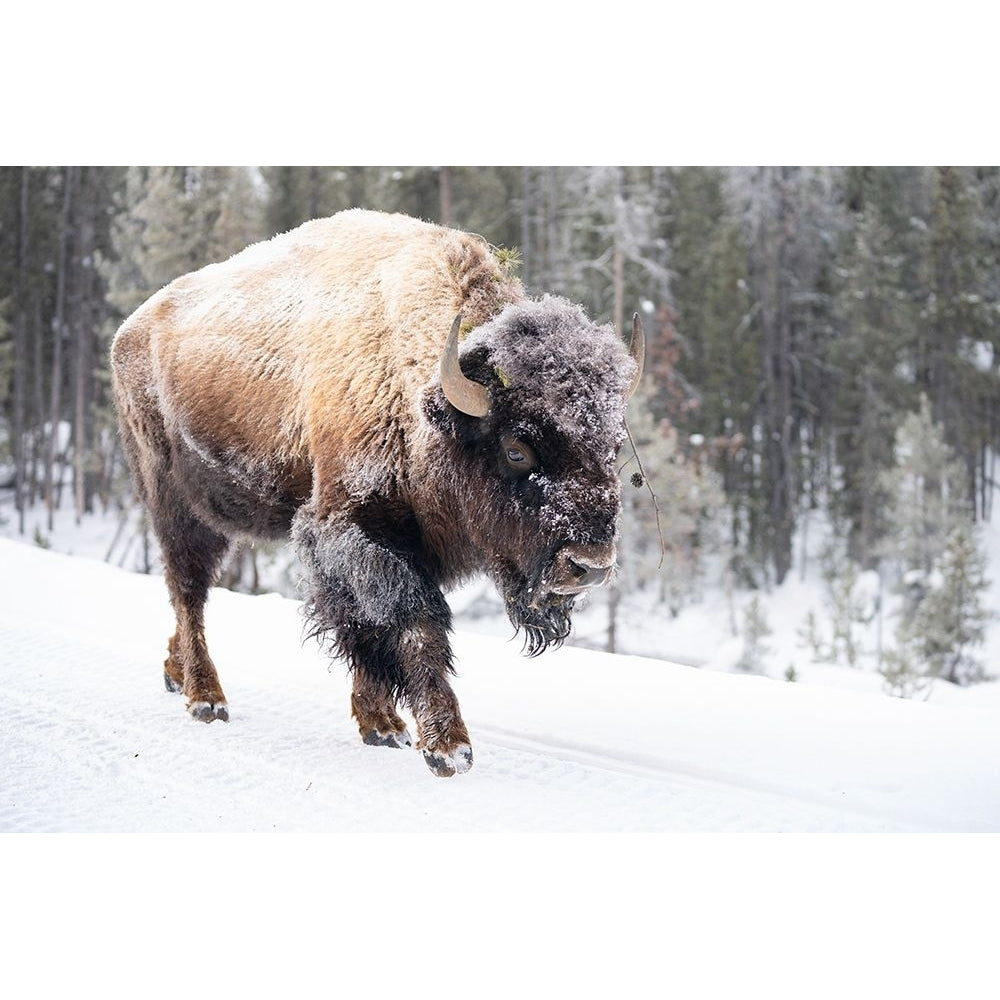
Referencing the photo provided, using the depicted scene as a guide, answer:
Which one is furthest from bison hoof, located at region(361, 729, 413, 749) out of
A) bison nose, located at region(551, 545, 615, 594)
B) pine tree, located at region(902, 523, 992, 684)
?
pine tree, located at region(902, 523, 992, 684)

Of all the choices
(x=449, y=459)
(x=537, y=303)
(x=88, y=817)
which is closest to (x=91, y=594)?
(x=88, y=817)

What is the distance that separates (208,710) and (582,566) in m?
2.09

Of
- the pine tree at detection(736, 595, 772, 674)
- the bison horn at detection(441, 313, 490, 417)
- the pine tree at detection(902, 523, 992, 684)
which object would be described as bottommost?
the pine tree at detection(736, 595, 772, 674)

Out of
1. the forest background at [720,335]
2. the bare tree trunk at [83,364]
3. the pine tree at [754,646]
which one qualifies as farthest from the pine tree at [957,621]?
the bare tree trunk at [83,364]

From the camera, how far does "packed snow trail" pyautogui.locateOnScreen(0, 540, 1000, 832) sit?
3.66m

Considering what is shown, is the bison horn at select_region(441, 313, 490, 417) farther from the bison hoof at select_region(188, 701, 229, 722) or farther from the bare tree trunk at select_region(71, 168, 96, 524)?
the bare tree trunk at select_region(71, 168, 96, 524)

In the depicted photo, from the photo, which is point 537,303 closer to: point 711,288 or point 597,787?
point 597,787

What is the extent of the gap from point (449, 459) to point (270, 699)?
5.35ft

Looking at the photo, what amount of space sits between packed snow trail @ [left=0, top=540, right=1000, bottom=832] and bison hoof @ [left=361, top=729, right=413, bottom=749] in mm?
66

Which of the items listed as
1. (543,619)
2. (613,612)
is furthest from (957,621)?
(543,619)

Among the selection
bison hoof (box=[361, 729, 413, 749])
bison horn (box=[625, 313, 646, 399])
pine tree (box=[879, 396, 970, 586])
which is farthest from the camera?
pine tree (box=[879, 396, 970, 586])

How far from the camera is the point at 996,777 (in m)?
3.92

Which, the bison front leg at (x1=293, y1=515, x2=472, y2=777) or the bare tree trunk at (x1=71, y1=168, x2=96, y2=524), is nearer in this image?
the bison front leg at (x1=293, y1=515, x2=472, y2=777)

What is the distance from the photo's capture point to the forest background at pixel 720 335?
21.7 ft
